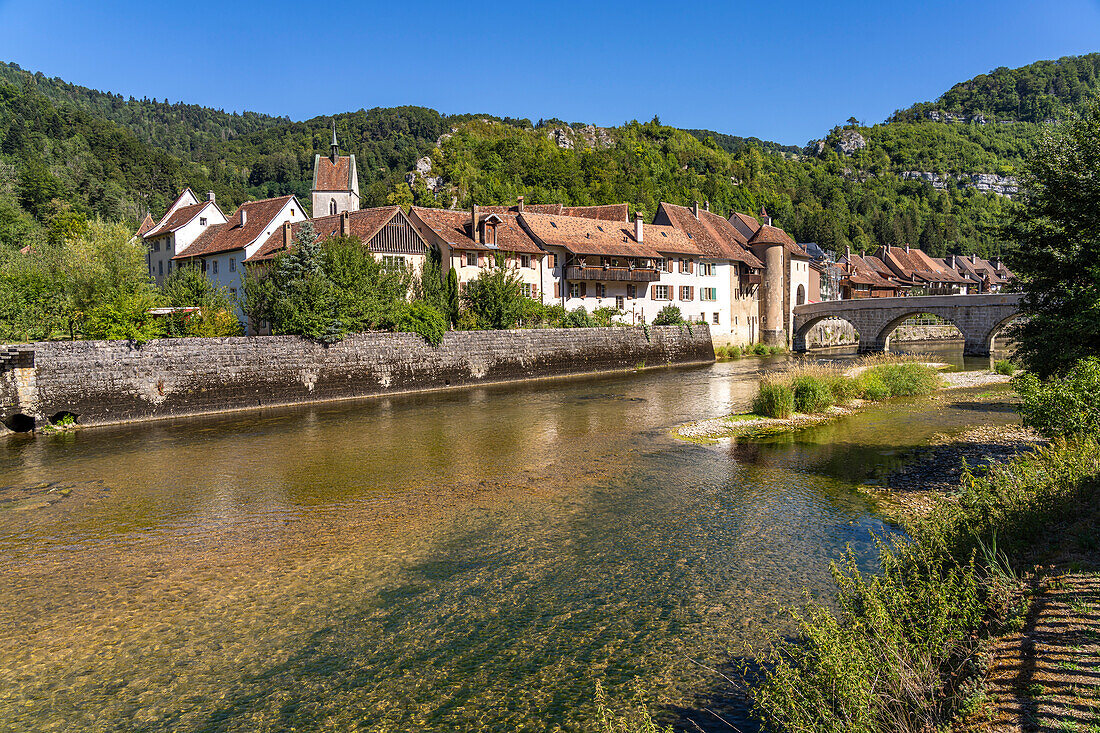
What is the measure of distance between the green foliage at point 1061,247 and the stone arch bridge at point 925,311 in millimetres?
37464

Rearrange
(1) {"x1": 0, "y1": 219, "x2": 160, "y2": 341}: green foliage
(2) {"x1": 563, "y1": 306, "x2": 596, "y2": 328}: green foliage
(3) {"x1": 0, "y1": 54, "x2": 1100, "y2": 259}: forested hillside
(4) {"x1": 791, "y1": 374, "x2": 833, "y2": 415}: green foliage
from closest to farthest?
1. (4) {"x1": 791, "y1": 374, "x2": 833, "y2": 415}: green foliage
2. (1) {"x1": 0, "y1": 219, "x2": 160, "y2": 341}: green foliage
3. (2) {"x1": 563, "y1": 306, "x2": 596, "y2": 328}: green foliage
4. (3) {"x1": 0, "y1": 54, "x2": 1100, "y2": 259}: forested hillside

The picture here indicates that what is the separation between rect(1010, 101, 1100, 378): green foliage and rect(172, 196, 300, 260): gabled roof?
147ft

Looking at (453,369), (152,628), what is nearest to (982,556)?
(152,628)

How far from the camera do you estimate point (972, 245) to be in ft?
436

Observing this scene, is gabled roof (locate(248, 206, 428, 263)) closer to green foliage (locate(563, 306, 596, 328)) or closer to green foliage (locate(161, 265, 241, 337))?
green foliage (locate(161, 265, 241, 337))

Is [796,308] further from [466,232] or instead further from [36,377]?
[36,377]

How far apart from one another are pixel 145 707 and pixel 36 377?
74.3ft

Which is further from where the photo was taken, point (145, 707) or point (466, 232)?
point (466, 232)

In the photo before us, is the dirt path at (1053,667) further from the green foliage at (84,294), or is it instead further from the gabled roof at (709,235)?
the gabled roof at (709,235)

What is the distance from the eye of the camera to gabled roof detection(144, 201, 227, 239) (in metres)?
59.3

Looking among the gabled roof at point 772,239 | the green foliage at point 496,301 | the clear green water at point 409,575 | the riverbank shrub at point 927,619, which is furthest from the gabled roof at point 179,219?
the riverbank shrub at point 927,619

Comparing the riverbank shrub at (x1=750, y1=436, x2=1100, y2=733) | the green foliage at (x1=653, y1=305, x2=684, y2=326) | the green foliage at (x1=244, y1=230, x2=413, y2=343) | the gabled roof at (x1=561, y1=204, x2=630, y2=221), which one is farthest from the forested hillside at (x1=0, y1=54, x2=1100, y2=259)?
the riverbank shrub at (x1=750, y1=436, x2=1100, y2=733)

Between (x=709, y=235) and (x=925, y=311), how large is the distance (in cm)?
1938

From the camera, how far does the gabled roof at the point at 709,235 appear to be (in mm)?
62828
